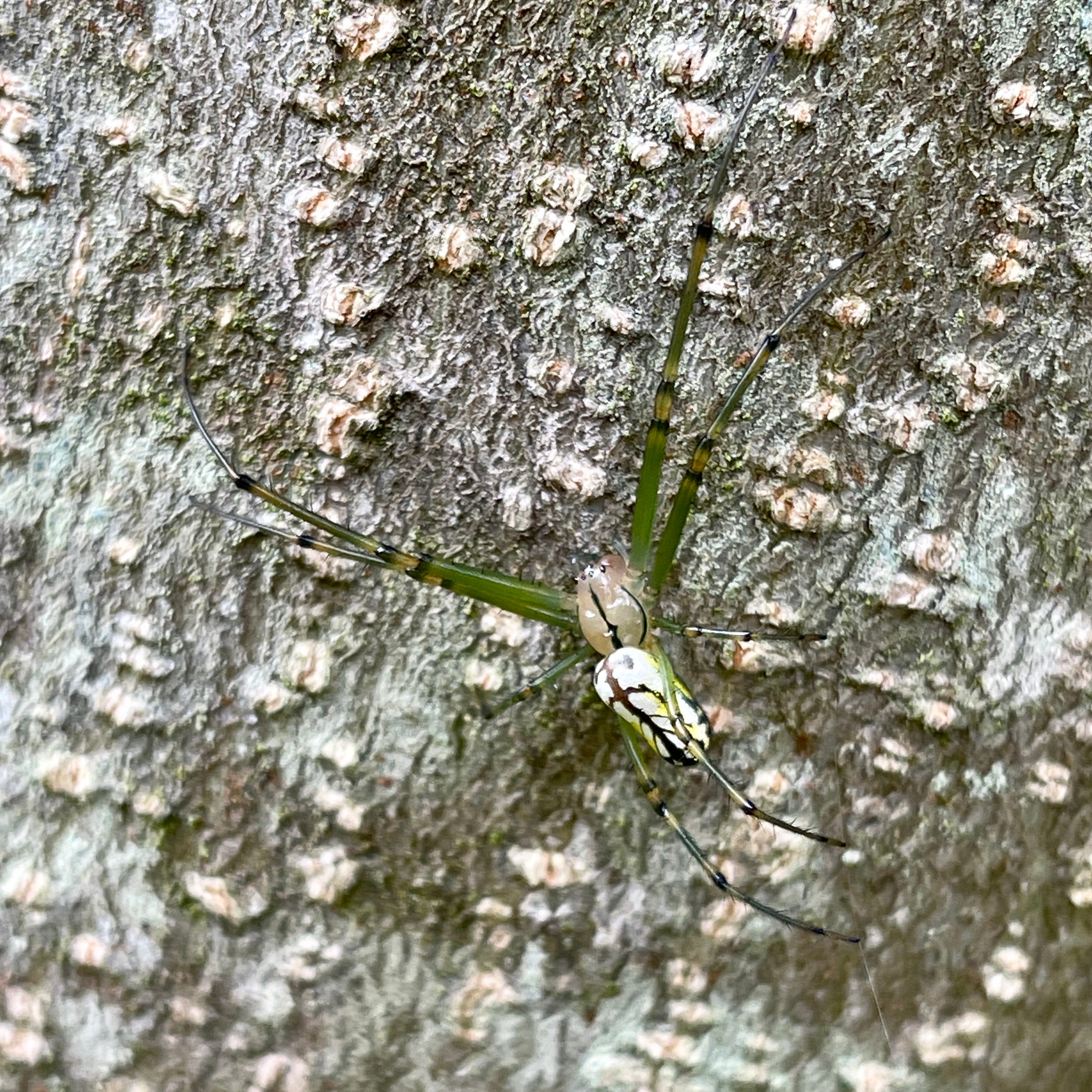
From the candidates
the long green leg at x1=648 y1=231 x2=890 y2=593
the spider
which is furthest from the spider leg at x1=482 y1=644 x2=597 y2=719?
the long green leg at x1=648 y1=231 x2=890 y2=593

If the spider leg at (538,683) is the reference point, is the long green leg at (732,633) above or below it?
below

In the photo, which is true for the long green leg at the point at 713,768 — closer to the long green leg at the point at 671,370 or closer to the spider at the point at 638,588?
the spider at the point at 638,588

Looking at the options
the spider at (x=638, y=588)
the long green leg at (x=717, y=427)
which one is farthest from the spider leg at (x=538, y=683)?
the long green leg at (x=717, y=427)

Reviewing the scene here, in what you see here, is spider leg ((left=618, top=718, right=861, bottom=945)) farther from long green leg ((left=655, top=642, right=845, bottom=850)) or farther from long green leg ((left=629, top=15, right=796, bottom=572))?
long green leg ((left=629, top=15, right=796, bottom=572))

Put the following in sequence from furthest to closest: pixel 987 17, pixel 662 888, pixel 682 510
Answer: pixel 662 888, pixel 682 510, pixel 987 17

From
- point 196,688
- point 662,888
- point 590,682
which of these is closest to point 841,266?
point 590,682

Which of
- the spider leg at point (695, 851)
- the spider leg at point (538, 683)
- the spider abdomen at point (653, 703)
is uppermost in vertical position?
the spider leg at point (538, 683)

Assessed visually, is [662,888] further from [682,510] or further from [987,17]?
[987,17]
